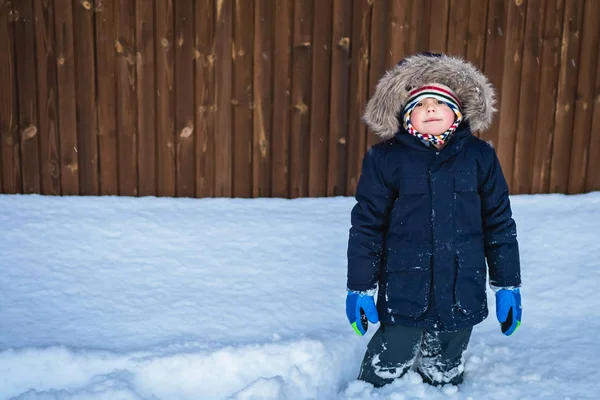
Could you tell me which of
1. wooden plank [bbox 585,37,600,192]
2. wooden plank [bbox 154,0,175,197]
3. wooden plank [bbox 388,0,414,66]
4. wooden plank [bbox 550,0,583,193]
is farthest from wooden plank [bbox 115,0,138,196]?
wooden plank [bbox 585,37,600,192]

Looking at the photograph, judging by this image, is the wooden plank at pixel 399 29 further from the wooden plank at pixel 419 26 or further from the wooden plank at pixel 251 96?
the wooden plank at pixel 251 96

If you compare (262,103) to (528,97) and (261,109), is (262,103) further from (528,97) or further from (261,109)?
(528,97)

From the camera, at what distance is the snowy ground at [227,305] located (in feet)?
9.47

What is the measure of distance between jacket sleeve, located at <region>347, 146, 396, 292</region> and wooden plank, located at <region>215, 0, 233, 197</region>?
86.2 inches

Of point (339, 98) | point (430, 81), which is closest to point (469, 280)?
point (430, 81)

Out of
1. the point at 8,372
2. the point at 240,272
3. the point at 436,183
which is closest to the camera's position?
the point at 436,183

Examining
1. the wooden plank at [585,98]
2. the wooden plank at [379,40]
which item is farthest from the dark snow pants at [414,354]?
the wooden plank at [585,98]

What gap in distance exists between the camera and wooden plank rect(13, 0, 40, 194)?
454 cm

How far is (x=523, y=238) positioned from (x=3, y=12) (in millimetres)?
3782

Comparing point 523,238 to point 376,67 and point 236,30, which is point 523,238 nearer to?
point 376,67

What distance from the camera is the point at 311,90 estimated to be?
186 inches

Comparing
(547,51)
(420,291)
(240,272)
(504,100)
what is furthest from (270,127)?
(420,291)

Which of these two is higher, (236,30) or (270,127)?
(236,30)

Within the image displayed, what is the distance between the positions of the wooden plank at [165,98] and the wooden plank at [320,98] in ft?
3.22
